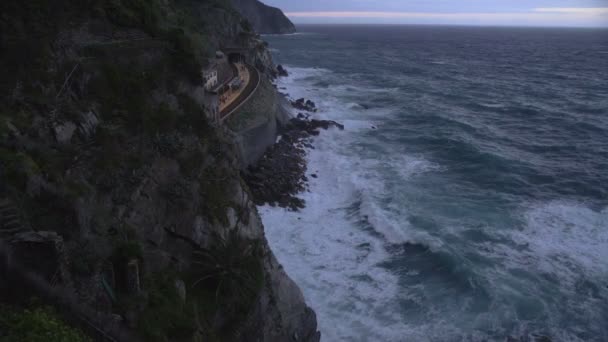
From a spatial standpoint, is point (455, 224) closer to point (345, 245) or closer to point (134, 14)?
point (345, 245)

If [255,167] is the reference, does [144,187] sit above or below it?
above

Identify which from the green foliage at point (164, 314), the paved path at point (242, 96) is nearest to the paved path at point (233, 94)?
the paved path at point (242, 96)

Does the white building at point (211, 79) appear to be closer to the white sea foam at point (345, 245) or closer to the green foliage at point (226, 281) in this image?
the white sea foam at point (345, 245)

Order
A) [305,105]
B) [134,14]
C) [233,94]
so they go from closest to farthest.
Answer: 1. [134,14]
2. [233,94]
3. [305,105]

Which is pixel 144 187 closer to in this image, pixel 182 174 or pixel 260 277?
pixel 182 174

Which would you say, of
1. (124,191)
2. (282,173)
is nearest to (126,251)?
(124,191)

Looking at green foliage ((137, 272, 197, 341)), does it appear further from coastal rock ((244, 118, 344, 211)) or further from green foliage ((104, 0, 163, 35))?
coastal rock ((244, 118, 344, 211))

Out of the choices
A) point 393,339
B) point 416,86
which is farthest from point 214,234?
point 416,86
